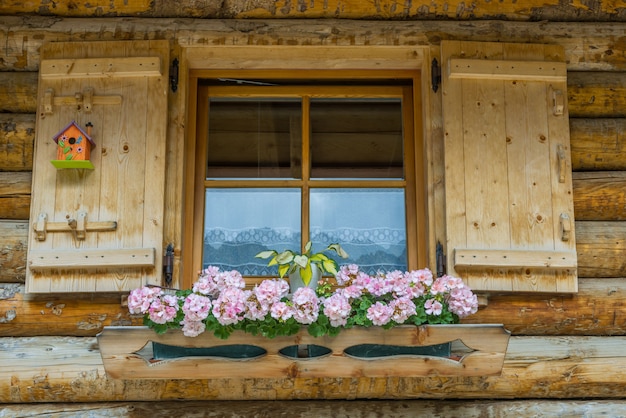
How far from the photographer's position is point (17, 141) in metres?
3.67

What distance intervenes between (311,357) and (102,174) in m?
1.17

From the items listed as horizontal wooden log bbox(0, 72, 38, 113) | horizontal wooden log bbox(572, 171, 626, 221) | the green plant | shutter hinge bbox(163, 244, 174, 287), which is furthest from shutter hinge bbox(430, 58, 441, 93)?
horizontal wooden log bbox(0, 72, 38, 113)

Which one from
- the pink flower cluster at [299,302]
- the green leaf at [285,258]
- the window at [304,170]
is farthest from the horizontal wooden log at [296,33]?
the pink flower cluster at [299,302]

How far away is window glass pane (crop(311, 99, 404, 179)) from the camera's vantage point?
3.87 meters

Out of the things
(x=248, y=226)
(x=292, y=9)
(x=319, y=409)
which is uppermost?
(x=292, y=9)

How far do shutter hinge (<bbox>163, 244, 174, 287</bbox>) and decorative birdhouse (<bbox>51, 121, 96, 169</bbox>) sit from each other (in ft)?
1.58

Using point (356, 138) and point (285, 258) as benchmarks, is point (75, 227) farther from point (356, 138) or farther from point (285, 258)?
point (356, 138)

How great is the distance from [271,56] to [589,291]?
1688 millimetres

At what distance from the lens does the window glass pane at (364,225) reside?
3.72m

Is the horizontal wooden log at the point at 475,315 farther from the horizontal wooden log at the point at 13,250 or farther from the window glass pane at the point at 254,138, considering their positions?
the window glass pane at the point at 254,138

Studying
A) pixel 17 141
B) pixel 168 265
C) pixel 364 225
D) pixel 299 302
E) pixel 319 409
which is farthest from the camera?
pixel 364 225

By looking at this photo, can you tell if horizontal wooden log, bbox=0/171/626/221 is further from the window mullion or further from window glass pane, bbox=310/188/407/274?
the window mullion

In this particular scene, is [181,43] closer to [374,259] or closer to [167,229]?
[167,229]

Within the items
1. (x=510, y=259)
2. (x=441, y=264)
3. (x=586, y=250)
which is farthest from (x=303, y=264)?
(x=586, y=250)
